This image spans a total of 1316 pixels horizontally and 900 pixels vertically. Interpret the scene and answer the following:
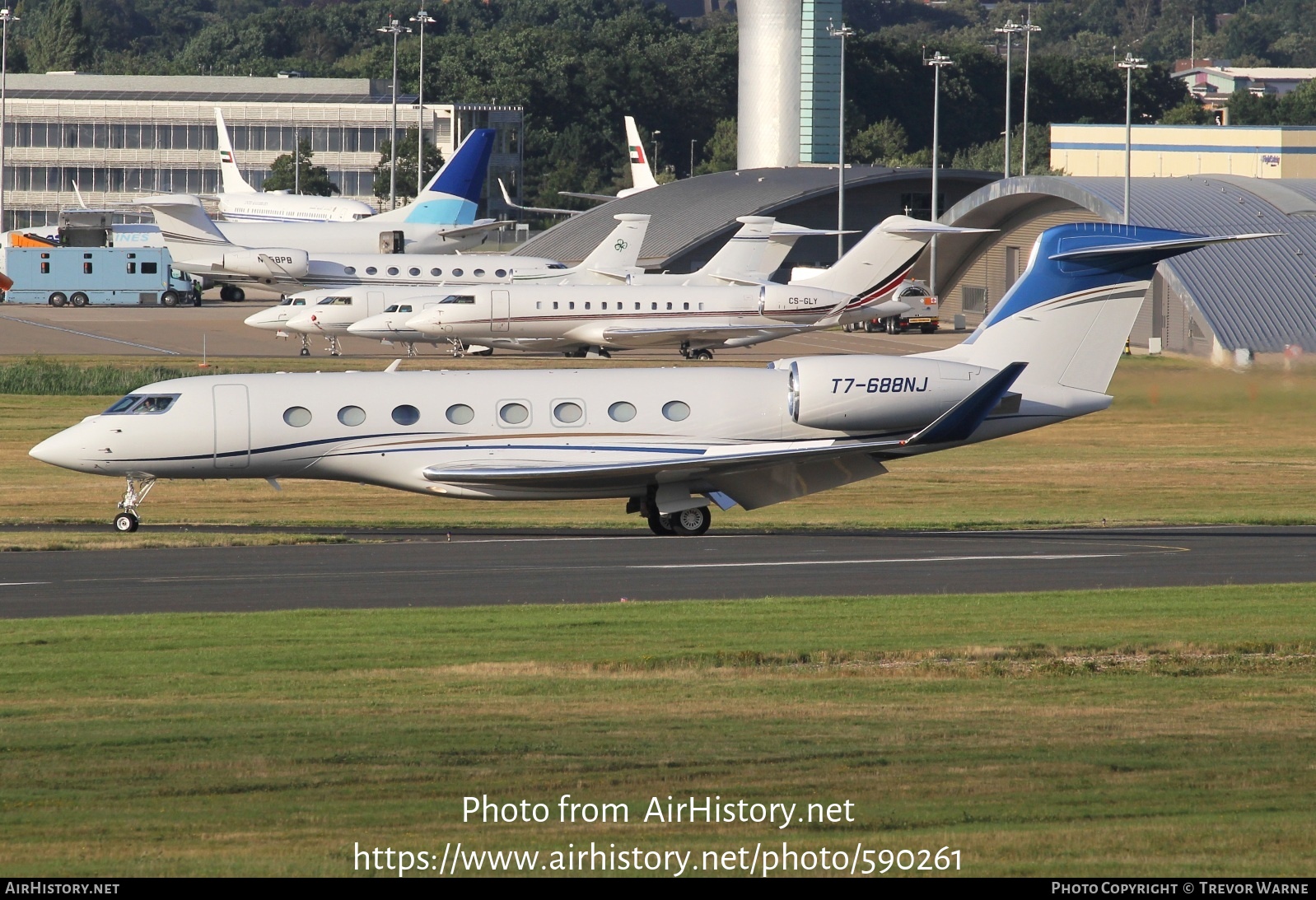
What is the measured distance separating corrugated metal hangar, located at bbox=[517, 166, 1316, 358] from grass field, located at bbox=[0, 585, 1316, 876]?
54.5ft

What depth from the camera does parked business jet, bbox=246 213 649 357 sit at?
2527 inches

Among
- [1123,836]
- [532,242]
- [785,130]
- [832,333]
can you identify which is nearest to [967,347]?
[1123,836]

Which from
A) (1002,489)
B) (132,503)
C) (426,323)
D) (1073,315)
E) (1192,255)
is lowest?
(1002,489)

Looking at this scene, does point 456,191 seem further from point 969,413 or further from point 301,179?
point 969,413

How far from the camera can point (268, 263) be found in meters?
79.1

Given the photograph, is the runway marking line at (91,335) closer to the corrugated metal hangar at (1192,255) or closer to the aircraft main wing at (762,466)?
the aircraft main wing at (762,466)

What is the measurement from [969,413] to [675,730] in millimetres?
14447

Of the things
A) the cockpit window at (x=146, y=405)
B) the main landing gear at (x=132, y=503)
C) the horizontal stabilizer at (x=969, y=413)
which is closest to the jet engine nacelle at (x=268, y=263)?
the main landing gear at (x=132, y=503)

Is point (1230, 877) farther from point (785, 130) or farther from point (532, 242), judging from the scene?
point (785, 130)

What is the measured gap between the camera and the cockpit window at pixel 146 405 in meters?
28.1

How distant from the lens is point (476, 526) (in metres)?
31.0

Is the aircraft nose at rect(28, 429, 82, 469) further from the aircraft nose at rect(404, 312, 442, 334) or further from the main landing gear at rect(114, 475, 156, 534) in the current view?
the aircraft nose at rect(404, 312, 442, 334)

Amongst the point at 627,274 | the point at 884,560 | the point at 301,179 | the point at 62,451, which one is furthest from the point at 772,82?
the point at 884,560

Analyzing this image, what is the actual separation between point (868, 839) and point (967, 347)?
20.3 meters
